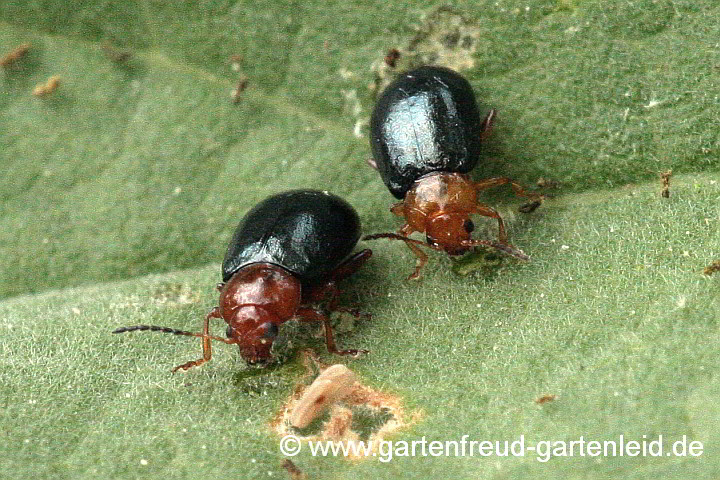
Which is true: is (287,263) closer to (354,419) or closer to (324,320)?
(324,320)

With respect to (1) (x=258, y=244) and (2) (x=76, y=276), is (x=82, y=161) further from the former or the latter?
(1) (x=258, y=244)

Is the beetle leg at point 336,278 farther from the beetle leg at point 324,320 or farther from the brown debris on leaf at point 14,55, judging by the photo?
the brown debris on leaf at point 14,55

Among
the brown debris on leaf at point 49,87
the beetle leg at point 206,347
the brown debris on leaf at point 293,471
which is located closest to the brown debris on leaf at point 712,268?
the brown debris on leaf at point 293,471

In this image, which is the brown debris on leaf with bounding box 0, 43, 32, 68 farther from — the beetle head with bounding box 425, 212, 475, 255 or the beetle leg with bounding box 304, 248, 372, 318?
the beetle head with bounding box 425, 212, 475, 255

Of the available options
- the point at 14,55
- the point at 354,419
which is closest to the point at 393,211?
the point at 354,419

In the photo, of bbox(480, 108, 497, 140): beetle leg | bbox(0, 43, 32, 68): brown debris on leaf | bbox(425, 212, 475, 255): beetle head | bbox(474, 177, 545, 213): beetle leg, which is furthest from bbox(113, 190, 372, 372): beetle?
bbox(0, 43, 32, 68): brown debris on leaf

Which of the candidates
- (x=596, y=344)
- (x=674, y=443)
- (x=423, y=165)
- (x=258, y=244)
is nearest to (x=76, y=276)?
(x=258, y=244)
